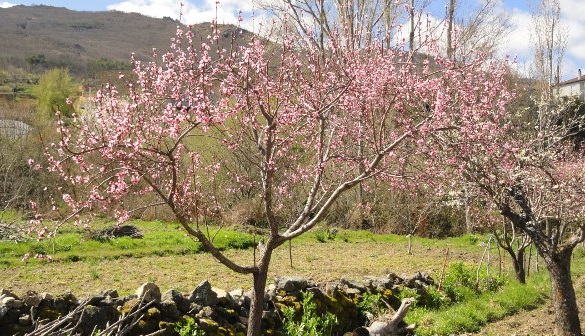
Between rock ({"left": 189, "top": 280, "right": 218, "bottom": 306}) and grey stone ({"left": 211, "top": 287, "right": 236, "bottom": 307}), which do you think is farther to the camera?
grey stone ({"left": 211, "top": 287, "right": 236, "bottom": 307})

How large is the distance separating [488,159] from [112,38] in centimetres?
20665

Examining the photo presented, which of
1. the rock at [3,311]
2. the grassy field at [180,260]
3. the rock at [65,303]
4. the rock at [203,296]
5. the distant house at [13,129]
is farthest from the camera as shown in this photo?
the distant house at [13,129]

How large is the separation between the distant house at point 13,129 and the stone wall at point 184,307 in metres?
22.2

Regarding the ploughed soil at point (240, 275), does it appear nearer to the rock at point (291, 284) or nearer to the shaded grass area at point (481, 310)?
the shaded grass area at point (481, 310)

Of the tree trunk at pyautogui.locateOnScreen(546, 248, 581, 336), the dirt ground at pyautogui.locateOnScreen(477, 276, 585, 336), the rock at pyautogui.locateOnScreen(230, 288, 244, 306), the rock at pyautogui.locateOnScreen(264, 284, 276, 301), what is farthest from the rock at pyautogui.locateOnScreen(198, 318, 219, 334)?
the tree trunk at pyautogui.locateOnScreen(546, 248, 581, 336)

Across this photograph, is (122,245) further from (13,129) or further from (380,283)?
(13,129)

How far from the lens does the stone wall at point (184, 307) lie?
6.09m

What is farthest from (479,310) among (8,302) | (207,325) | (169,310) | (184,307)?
(8,302)

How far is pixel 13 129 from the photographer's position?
88.5 feet

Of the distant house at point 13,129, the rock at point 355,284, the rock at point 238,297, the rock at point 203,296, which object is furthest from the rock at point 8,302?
the distant house at point 13,129

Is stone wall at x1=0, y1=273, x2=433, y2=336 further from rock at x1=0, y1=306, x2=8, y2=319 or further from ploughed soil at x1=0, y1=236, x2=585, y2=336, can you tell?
ploughed soil at x1=0, y1=236, x2=585, y2=336

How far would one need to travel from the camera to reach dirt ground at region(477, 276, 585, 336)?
28.5ft

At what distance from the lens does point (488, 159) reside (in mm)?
8008

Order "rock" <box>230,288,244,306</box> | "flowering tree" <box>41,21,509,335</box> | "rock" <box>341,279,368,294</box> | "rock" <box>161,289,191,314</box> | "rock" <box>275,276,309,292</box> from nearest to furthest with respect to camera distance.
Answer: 1. "flowering tree" <box>41,21,509,335</box>
2. "rock" <box>161,289,191,314</box>
3. "rock" <box>230,288,244,306</box>
4. "rock" <box>275,276,309,292</box>
5. "rock" <box>341,279,368,294</box>
